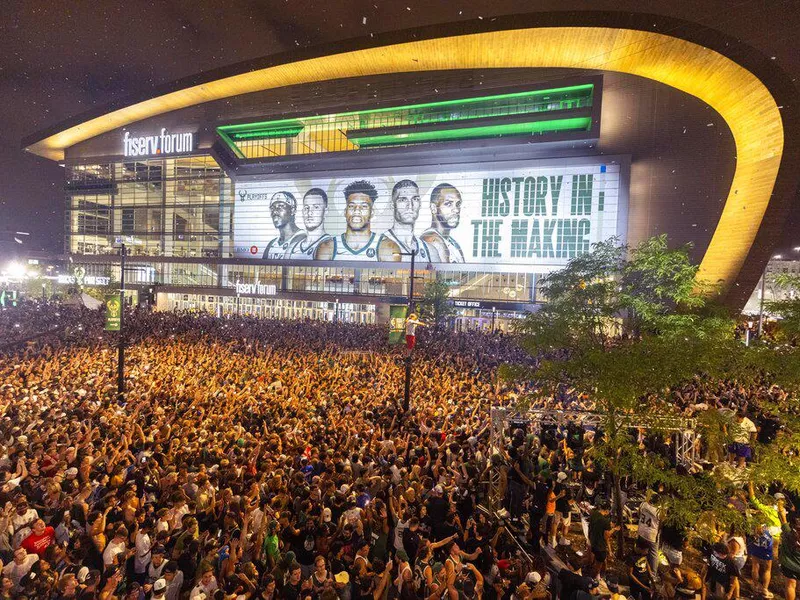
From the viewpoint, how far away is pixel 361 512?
7.11m

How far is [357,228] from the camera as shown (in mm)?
47969

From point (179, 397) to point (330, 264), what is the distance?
3592 centimetres

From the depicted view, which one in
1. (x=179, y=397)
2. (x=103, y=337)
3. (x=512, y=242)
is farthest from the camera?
(x=512, y=242)

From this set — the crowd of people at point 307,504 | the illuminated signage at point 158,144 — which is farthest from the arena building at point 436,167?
the crowd of people at point 307,504

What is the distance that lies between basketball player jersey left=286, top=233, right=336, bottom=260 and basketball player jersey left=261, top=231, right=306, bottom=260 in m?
0.45

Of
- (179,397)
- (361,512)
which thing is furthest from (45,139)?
(361,512)

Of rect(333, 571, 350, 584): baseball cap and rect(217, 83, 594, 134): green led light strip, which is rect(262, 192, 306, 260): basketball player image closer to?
rect(217, 83, 594, 134): green led light strip

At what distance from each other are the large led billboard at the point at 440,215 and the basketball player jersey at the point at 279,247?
11cm

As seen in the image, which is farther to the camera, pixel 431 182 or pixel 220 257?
pixel 220 257

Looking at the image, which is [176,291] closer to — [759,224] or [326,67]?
[326,67]

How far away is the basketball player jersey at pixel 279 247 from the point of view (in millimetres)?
50625

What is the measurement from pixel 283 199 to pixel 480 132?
22.3 meters

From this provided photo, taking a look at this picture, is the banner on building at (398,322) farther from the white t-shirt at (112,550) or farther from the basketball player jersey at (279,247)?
the basketball player jersey at (279,247)

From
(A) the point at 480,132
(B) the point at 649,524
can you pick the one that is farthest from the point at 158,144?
(B) the point at 649,524
